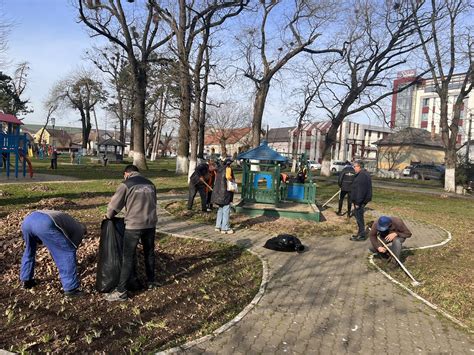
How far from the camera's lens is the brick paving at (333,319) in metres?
3.92

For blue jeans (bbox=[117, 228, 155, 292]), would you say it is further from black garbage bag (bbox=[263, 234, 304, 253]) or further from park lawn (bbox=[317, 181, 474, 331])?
park lawn (bbox=[317, 181, 474, 331])

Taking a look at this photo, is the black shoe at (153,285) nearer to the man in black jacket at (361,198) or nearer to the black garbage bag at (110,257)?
the black garbage bag at (110,257)

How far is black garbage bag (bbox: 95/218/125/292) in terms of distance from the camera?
15.7ft

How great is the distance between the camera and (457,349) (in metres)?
4.08

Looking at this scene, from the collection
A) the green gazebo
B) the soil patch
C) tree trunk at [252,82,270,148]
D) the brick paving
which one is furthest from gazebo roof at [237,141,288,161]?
tree trunk at [252,82,270,148]

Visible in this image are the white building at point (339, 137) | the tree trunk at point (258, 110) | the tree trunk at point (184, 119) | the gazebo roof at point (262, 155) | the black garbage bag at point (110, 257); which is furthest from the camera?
the white building at point (339, 137)

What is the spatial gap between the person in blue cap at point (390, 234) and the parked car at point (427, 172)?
116 feet

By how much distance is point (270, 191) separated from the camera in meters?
11.4

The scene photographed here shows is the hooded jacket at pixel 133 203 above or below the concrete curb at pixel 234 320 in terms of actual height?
above

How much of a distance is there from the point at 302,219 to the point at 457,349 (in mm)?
6584

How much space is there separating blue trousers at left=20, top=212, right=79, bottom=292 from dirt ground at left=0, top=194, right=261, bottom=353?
0.21 metres

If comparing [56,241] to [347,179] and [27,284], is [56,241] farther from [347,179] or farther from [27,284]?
[347,179]

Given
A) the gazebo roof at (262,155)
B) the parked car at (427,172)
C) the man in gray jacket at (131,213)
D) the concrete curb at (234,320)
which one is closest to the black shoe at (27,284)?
the man in gray jacket at (131,213)

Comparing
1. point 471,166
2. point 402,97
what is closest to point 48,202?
point 471,166
